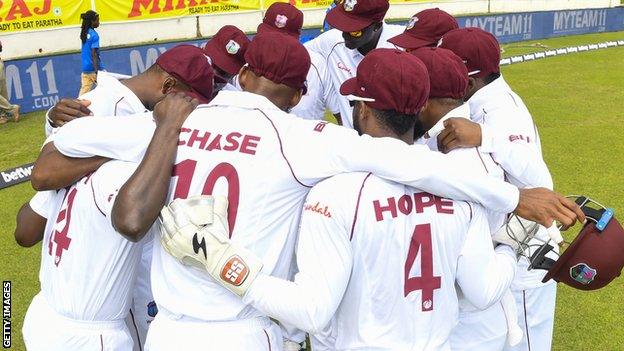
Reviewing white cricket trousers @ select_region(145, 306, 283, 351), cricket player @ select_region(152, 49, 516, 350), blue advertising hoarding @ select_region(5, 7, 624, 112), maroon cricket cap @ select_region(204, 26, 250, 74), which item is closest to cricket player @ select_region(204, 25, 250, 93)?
maroon cricket cap @ select_region(204, 26, 250, 74)

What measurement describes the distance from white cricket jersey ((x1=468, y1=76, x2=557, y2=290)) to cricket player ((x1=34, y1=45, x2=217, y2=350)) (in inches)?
61.9

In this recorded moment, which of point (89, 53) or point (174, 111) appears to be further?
point (89, 53)

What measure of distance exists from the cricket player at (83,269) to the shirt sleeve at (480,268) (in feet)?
5.03

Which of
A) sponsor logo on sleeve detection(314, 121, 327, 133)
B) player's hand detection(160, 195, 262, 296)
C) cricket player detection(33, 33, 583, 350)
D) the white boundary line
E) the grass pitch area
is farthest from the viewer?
the white boundary line

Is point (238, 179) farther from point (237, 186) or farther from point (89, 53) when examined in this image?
point (89, 53)

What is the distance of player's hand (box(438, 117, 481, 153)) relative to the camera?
3375 mm

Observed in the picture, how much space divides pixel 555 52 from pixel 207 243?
20.9 meters

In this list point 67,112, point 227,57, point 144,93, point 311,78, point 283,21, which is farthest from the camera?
point 283,21

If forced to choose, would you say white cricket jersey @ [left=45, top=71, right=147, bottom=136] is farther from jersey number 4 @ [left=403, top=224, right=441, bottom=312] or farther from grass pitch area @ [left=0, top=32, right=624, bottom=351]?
grass pitch area @ [left=0, top=32, right=624, bottom=351]

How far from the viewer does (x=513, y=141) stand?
358cm

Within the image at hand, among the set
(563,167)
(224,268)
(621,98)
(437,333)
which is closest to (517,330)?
(437,333)

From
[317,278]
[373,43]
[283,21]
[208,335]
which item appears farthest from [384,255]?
[283,21]

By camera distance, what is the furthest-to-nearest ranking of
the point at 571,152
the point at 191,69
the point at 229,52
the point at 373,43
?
the point at 571,152 < the point at 373,43 < the point at 229,52 < the point at 191,69

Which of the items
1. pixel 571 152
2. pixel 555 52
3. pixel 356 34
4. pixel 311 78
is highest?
pixel 356 34
